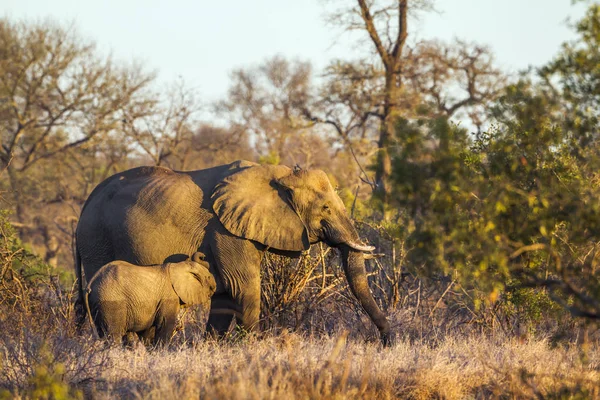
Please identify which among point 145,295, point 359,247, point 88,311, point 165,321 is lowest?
point 165,321

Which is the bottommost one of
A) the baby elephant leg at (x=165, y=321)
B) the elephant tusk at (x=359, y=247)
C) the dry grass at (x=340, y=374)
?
the dry grass at (x=340, y=374)

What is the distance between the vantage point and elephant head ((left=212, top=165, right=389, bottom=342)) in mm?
9531

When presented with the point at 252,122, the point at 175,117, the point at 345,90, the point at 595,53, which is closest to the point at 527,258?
the point at 595,53

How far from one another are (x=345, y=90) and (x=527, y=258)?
17.6 m

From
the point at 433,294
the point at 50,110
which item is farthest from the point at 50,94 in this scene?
the point at 433,294

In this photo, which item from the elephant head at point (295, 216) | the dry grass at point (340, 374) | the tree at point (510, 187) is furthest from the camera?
the elephant head at point (295, 216)

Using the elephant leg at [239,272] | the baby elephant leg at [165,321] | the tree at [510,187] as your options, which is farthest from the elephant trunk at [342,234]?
the tree at [510,187]

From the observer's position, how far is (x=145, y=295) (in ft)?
29.0

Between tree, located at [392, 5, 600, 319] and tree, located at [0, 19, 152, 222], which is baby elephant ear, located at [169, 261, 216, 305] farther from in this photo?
tree, located at [0, 19, 152, 222]

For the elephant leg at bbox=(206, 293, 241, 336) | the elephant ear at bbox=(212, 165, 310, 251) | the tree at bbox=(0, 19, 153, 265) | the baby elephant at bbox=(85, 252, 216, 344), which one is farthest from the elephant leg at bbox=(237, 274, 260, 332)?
→ the tree at bbox=(0, 19, 153, 265)

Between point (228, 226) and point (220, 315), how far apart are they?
0.98m

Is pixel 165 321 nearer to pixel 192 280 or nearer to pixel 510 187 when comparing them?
pixel 192 280

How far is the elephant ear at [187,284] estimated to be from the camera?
29.8 feet

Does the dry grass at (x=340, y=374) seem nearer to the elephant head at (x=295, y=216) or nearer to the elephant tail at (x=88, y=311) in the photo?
the elephant tail at (x=88, y=311)
